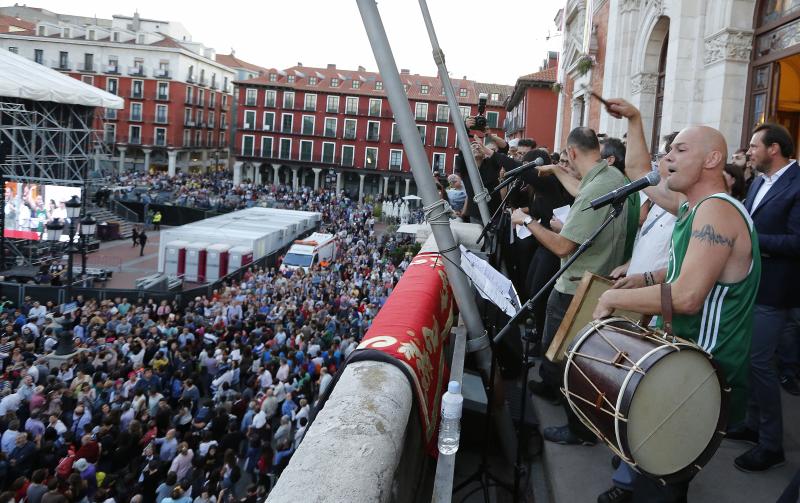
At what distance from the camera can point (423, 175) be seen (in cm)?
308

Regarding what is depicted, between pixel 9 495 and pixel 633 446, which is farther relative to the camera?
pixel 9 495

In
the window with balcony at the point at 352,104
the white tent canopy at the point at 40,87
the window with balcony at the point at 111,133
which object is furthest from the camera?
the window with balcony at the point at 352,104

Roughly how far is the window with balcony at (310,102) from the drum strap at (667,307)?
62.6 m

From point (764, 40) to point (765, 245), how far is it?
5.77 meters

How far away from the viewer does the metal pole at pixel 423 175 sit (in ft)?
9.86

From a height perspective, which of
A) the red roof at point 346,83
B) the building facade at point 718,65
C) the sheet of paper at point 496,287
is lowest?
the sheet of paper at point 496,287

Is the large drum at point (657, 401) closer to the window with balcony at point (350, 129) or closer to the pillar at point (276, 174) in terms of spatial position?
the window with balcony at point (350, 129)

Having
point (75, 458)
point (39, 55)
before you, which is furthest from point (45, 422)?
point (39, 55)

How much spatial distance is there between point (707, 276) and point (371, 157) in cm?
6090

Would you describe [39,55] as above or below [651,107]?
above

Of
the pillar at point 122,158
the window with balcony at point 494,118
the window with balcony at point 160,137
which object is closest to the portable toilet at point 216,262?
the window with balcony at point 160,137

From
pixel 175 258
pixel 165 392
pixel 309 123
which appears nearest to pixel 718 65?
pixel 165 392

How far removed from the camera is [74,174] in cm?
3684

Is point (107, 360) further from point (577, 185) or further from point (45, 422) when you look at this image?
point (577, 185)
